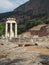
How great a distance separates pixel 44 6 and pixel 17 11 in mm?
27811

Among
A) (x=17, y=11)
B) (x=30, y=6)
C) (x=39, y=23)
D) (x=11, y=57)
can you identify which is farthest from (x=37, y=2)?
(x=11, y=57)

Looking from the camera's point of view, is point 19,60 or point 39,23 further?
point 39,23

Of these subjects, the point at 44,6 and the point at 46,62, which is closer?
the point at 46,62

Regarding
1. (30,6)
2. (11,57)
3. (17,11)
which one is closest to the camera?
(11,57)

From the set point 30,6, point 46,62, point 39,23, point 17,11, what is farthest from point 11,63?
point 17,11

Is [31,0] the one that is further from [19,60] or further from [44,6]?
[19,60]

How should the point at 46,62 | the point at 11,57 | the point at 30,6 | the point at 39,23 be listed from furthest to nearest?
the point at 30,6, the point at 39,23, the point at 11,57, the point at 46,62

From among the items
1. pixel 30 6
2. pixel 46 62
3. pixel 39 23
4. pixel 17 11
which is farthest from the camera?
pixel 17 11

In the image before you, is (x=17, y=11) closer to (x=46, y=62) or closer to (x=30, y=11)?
(x=30, y=11)

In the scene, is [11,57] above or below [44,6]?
below

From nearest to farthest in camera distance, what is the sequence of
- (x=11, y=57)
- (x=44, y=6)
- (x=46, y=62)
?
1. (x=46, y=62)
2. (x=11, y=57)
3. (x=44, y=6)

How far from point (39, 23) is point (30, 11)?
60.7 m

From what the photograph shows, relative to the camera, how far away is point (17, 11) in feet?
604

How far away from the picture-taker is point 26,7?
178125 mm
